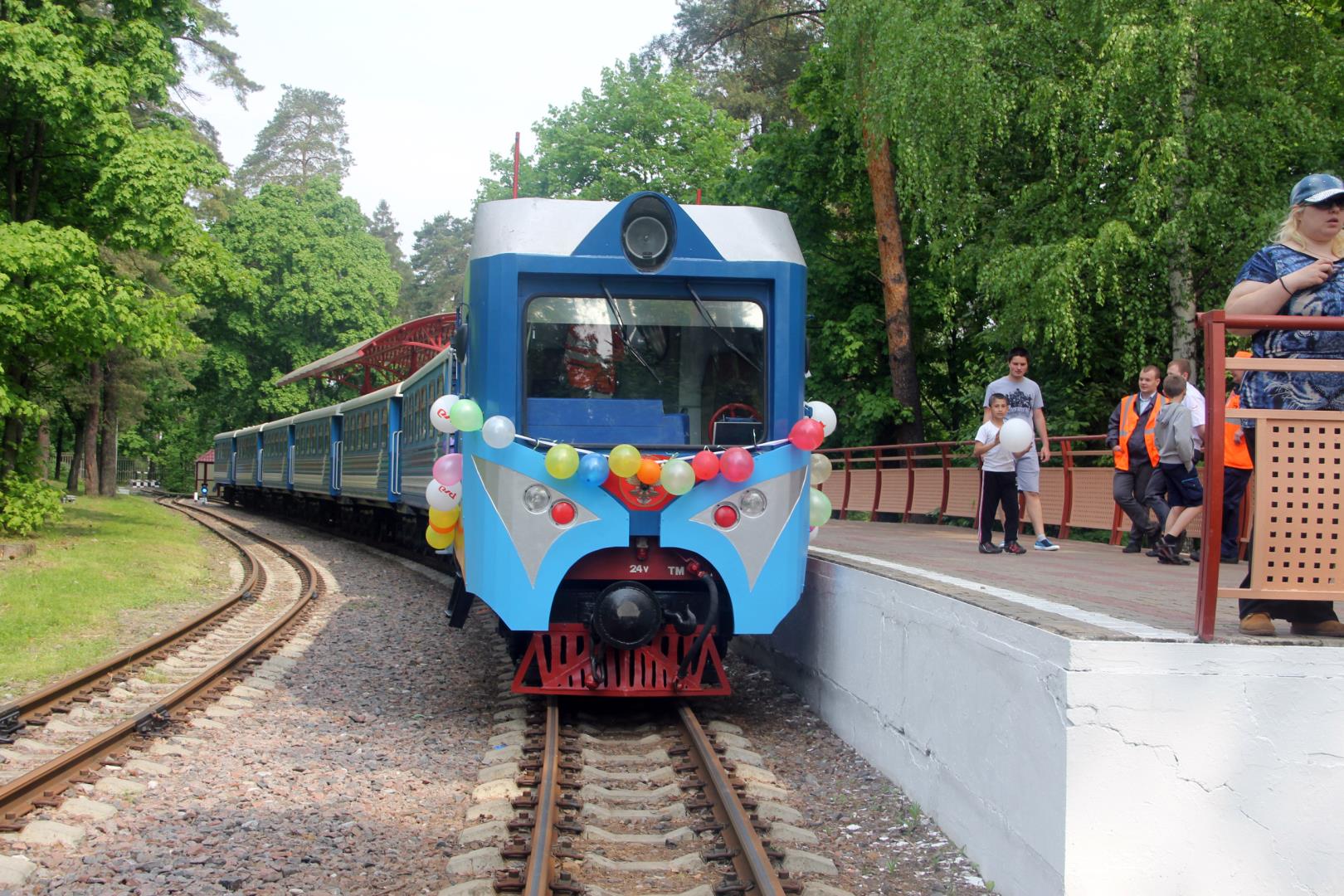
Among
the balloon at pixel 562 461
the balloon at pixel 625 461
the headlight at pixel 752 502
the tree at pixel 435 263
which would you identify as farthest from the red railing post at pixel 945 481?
the tree at pixel 435 263

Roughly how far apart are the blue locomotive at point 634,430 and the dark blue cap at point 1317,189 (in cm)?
313

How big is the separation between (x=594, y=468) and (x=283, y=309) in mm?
45493

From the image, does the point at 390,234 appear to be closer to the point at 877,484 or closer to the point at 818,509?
the point at 877,484

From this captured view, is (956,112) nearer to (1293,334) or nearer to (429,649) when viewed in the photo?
(429,649)

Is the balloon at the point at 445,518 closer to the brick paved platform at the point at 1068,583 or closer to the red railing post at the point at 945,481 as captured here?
the brick paved platform at the point at 1068,583

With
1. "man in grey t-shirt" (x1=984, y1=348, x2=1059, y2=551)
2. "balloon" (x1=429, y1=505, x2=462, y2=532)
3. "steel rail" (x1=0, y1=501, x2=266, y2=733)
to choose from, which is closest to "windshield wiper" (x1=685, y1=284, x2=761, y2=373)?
"balloon" (x1=429, y1=505, x2=462, y2=532)

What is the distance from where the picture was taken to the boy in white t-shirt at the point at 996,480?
984 centimetres

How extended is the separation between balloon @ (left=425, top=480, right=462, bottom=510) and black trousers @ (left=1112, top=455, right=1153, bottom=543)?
533 cm

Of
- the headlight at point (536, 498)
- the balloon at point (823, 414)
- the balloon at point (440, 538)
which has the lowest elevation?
the balloon at point (440, 538)

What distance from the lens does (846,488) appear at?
22.2m

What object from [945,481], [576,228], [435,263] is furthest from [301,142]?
[576,228]

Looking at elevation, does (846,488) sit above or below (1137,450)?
below

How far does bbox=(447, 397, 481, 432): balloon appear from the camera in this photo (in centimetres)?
719

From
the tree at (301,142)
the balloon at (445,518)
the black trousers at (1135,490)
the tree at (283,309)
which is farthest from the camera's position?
the tree at (301,142)
